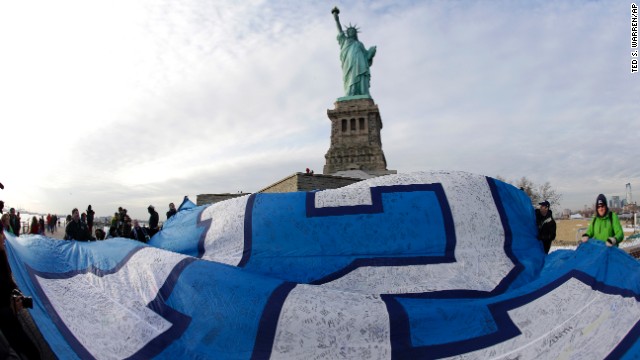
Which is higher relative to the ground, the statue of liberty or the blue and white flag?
the statue of liberty

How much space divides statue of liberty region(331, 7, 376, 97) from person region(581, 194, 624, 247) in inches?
1354

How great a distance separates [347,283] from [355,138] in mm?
33832

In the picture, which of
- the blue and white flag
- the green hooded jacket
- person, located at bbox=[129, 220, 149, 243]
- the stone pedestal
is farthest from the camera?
the stone pedestal

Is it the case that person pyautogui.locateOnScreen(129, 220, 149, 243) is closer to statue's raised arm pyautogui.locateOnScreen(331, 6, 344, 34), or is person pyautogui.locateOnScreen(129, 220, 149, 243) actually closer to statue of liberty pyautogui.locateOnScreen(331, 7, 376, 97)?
statue of liberty pyautogui.locateOnScreen(331, 7, 376, 97)

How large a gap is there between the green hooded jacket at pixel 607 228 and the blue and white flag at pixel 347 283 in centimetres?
97

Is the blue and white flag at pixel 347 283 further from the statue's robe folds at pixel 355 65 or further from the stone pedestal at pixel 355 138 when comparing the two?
the statue's robe folds at pixel 355 65

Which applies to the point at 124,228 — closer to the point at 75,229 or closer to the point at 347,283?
the point at 75,229

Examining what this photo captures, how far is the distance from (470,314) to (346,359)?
92cm

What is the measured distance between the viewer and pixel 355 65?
125ft

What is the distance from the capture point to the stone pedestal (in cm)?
3572

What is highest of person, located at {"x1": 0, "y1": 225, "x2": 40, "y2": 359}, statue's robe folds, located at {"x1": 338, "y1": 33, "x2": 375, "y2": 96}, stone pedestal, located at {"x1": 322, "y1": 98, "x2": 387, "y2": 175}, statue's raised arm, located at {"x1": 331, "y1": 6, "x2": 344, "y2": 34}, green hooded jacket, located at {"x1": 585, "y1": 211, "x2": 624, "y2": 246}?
statue's raised arm, located at {"x1": 331, "y1": 6, "x2": 344, "y2": 34}

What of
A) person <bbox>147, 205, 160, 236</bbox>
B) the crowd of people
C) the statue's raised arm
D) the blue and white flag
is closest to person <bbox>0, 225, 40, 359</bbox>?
the blue and white flag

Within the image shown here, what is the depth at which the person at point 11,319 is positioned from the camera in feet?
8.13

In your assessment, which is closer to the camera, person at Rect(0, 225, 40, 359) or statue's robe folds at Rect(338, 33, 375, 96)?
person at Rect(0, 225, 40, 359)
